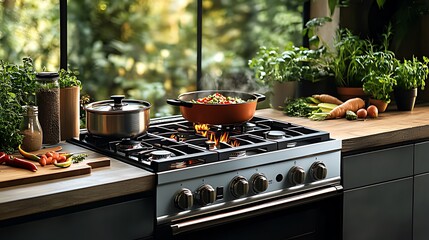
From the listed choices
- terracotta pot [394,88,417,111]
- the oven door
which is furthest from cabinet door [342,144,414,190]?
terracotta pot [394,88,417,111]

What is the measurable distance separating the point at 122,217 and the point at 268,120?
44.1 inches

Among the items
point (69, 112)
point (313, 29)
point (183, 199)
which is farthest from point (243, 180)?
point (313, 29)

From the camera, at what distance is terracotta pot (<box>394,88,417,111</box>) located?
3.90 meters

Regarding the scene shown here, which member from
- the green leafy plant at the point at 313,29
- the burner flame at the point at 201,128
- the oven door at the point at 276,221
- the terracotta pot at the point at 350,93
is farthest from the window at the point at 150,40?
the oven door at the point at 276,221

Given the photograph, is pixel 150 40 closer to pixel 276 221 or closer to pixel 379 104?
pixel 379 104

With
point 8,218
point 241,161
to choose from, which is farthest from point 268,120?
point 8,218

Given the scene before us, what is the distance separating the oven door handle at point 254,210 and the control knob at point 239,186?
0.07 meters

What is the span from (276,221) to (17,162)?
3.45 ft

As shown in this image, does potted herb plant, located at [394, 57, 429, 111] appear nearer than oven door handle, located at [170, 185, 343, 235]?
No

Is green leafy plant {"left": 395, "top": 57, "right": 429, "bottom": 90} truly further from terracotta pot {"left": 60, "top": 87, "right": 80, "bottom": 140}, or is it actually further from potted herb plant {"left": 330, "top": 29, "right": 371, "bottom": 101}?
terracotta pot {"left": 60, "top": 87, "right": 80, "bottom": 140}

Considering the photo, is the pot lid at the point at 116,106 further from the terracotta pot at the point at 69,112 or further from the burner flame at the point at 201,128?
the burner flame at the point at 201,128

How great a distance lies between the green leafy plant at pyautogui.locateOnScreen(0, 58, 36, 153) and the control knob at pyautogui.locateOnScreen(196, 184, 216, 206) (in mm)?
697

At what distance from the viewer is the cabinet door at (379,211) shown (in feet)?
11.1

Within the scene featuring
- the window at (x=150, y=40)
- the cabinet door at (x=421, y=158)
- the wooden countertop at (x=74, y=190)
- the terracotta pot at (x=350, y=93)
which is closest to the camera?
the wooden countertop at (x=74, y=190)
